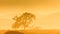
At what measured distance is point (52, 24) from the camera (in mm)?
1235

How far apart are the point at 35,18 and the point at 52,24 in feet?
0.62

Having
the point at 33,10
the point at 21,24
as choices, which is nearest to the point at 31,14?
the point at 33,10

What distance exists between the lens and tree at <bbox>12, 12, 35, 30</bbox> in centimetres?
123

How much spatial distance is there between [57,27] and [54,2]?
0.26 m

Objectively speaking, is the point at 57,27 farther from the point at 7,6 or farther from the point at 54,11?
the point at 7,6

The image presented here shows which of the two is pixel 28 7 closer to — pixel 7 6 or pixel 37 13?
pixel 37 13

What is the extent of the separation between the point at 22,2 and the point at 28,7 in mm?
86

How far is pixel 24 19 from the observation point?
1.24 metres

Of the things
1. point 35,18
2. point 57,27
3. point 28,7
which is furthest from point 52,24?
point 28,7

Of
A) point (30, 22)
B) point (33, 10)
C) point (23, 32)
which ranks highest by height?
point (33, 10)

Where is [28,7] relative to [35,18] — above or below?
above

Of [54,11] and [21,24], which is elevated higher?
[54,11]

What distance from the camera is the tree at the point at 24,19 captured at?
1.23 metres

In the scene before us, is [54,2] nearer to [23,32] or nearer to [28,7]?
[28,7]
